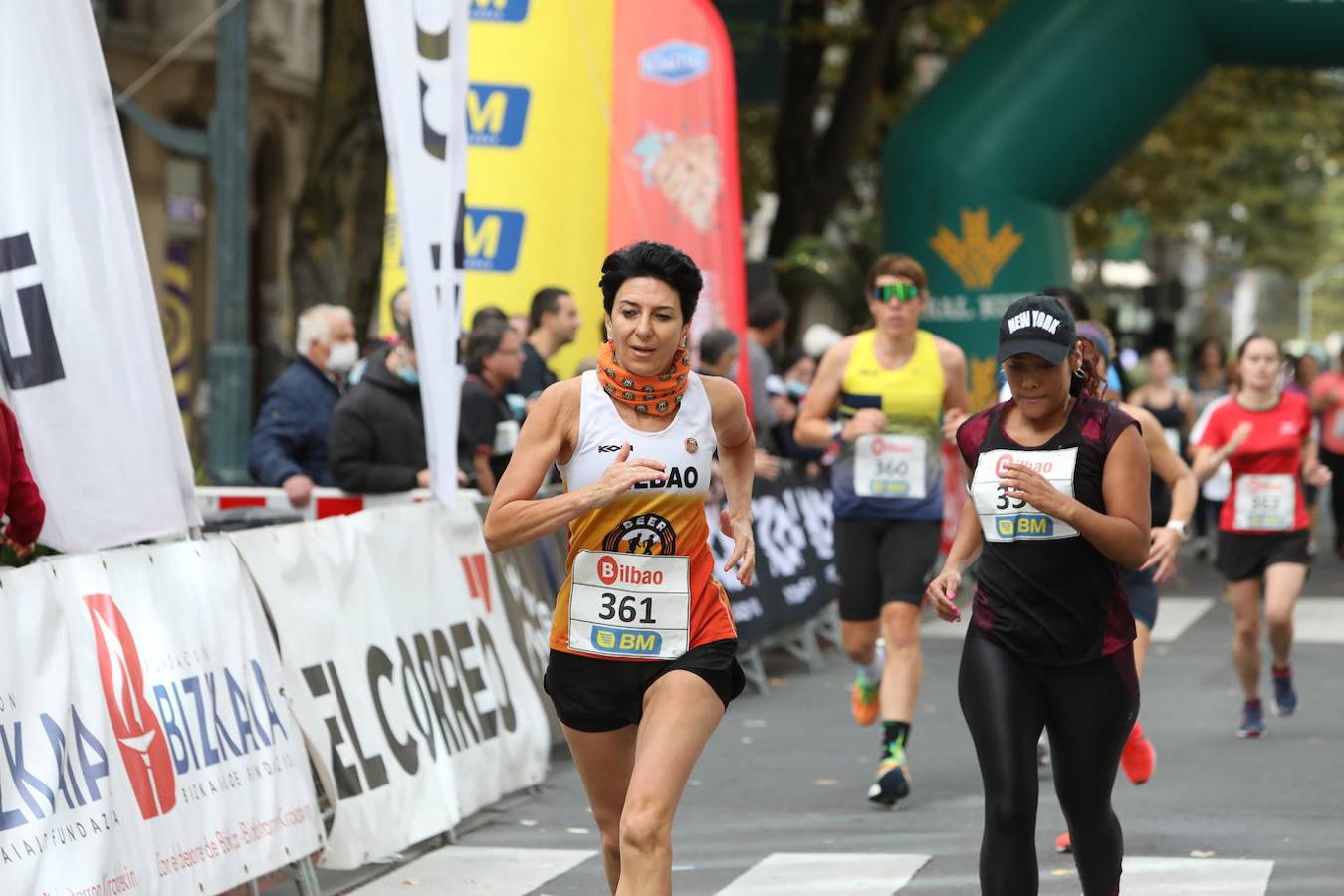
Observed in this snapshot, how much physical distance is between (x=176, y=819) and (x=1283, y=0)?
14.9 m

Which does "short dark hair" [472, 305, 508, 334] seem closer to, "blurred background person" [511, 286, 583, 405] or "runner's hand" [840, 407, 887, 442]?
"blurred background person" [511, 286, 583, 405]

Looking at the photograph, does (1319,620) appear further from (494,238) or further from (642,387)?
(642,387)

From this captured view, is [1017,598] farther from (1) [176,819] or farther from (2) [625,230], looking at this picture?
(2) [625,230]

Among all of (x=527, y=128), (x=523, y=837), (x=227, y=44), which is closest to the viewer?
(x=523, y=837)

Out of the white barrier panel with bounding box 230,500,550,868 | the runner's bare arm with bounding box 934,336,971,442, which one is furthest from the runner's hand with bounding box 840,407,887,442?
the white barrier panel with bounding box 230,500,550,868

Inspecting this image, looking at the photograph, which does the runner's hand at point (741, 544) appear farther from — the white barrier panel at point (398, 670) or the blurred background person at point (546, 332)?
the blurred background person at point (546, 332)

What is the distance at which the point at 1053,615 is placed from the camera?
19.5 ft

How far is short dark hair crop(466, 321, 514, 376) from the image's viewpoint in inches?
437

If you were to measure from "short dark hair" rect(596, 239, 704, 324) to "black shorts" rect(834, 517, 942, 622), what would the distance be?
4.08 m

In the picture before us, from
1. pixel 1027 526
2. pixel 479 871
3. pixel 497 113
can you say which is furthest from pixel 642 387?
pixel 497 113

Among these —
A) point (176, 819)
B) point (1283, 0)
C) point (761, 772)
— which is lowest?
point (761, 772)

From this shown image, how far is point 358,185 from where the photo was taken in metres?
16.5

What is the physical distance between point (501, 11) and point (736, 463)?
28.8 feet

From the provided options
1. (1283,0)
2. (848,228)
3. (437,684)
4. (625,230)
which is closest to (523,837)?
(437,684)
